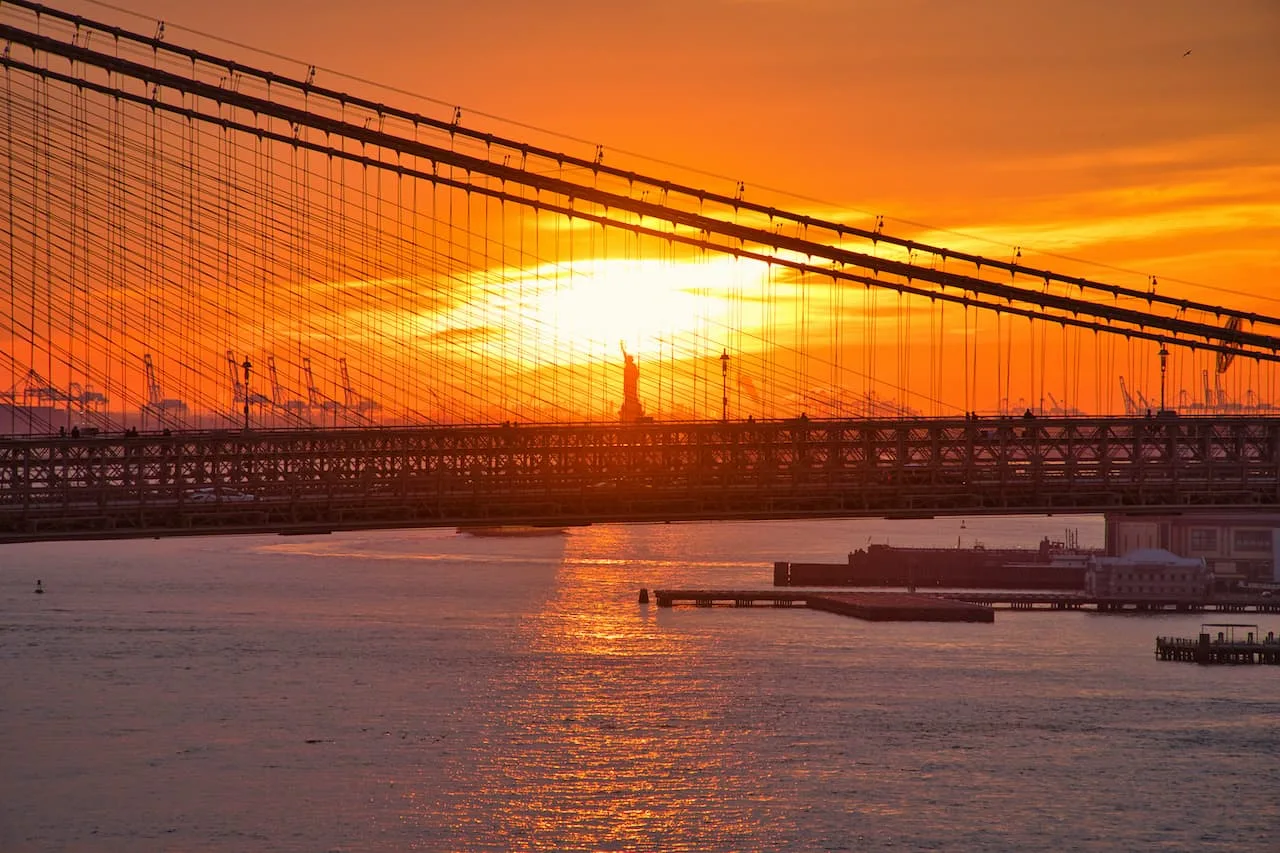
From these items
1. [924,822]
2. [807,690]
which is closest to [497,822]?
[924,822]

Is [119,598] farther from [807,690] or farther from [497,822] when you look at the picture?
[497,822]

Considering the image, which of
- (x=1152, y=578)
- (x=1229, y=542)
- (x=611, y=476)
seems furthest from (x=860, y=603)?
(x=611, y=476)

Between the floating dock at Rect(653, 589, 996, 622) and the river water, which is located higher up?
the floating dock at Rect(653, 589, 996, 622)

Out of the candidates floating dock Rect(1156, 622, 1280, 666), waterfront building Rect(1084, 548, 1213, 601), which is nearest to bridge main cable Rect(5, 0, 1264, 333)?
floating dock Rect(1156, 622, 1280, 666)

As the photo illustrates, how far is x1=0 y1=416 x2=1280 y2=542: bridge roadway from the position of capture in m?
42.9

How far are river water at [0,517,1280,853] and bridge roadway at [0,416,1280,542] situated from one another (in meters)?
6.80

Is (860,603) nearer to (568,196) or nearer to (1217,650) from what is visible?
(1217,650)

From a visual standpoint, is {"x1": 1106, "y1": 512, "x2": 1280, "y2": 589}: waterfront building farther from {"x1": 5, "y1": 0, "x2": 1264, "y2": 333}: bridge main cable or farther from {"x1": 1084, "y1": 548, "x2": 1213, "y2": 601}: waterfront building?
{"x1": 5, "y1": 0, "x2": 1264, "y2": 333}: bridge main cable

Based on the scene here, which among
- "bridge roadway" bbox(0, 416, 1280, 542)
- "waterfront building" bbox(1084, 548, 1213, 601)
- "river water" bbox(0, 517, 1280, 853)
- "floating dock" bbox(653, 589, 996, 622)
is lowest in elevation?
"river water" bbox(0, 517, 1280, 853)

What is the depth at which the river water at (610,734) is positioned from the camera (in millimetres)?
41250

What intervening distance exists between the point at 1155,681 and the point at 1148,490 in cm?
2473

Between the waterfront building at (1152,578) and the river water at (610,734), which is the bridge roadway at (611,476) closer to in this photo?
the river water at (610,734)

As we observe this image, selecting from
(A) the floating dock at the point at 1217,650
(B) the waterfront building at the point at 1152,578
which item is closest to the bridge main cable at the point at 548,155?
(A) the floating dock at the point at 1217,650

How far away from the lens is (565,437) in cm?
4941
